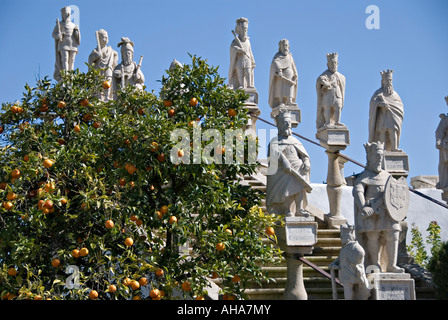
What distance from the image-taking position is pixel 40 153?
425 inches

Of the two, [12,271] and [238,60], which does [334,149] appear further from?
[12,271]

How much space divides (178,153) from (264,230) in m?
2.28

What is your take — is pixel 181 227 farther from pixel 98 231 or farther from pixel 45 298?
pixel 45 298

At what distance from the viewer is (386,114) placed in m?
16.7

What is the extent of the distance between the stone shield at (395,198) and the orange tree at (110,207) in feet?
8.26

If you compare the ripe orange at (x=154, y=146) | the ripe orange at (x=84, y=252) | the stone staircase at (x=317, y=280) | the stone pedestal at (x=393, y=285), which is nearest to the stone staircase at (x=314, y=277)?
the stone staircase at (x=317, y=280)

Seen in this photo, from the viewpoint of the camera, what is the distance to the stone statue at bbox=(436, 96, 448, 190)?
18.4m

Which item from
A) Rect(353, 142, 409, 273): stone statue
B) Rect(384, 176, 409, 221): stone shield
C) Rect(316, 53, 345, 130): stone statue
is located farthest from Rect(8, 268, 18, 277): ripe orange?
Rect(316, 53, 345, 130): stone statue

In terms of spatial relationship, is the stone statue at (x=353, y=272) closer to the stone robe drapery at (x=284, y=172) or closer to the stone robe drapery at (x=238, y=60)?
the stone robe drapery at (x=284, y=172)

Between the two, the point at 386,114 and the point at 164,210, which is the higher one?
the point at 386,114

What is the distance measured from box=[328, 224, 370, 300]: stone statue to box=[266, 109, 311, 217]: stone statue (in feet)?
4.24

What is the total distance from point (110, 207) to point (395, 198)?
479cm

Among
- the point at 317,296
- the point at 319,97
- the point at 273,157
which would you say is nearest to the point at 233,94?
the point at 273,157

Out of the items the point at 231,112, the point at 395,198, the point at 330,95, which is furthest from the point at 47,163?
the point at 330,95
